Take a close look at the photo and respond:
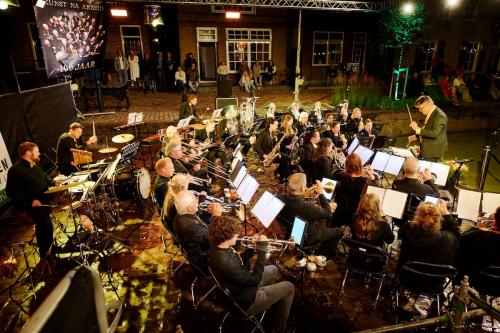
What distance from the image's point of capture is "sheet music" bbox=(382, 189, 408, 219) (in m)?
4.86

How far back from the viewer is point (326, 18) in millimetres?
20000

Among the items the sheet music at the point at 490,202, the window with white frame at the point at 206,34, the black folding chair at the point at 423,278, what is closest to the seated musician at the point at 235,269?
the black folding chair at the point at 423,278

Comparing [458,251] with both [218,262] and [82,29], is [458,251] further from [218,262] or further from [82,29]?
[82,29]

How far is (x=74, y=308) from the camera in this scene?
157cm

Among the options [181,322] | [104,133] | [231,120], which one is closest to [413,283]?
[181,322]

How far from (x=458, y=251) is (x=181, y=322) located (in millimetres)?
3641

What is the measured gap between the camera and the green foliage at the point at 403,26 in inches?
611

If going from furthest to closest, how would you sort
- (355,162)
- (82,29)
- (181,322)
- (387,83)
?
1. (387,83)
2. (82,29)
3. (355,162)
4. (181,322)

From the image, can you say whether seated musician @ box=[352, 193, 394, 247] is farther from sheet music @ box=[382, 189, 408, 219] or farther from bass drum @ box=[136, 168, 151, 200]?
bass drum @ box=[136, 168, 151, 200]

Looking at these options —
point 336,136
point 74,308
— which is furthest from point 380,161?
point 74,308

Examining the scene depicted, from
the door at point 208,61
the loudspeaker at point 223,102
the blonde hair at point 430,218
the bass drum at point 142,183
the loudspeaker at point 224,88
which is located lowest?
the bass drum at point 142,183

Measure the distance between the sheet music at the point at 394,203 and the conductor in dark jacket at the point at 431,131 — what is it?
298 cm

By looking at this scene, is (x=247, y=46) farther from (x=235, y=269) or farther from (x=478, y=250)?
(x=235, y=269)

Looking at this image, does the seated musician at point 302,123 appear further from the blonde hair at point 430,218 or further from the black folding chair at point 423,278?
the black folding chair at point 423,278
